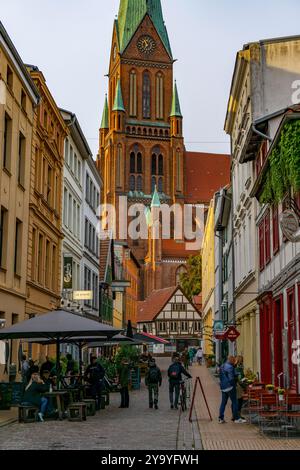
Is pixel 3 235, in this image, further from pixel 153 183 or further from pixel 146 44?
pixel 146 44

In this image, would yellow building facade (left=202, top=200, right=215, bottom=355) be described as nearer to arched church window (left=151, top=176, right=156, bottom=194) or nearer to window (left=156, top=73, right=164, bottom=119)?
arched church window (left=151, top=176, right=156, bottom=194)

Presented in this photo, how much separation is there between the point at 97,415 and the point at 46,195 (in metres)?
13.7

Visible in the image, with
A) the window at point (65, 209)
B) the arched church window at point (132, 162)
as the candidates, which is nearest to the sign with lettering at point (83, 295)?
the window at point (65, 209)

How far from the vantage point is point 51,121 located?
3112 cm

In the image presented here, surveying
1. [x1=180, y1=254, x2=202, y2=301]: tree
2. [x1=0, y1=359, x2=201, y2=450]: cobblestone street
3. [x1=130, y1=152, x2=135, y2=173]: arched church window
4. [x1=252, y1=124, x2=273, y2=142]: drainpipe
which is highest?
[x1=130, y1=152, x2=135, y2=173]: arched church window

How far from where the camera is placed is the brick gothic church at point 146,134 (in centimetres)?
10744

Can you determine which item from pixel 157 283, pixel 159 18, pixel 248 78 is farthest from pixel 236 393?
pixel 159 18

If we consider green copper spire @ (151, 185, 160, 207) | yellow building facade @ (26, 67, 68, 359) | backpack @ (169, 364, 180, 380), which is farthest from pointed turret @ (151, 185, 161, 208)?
backpack @ (169, 364, 180, 380)

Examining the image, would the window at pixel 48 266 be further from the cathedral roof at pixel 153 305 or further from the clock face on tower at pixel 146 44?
the clock face on tower at pixel 146 44

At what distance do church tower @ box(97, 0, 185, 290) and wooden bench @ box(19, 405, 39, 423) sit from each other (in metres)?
88.5

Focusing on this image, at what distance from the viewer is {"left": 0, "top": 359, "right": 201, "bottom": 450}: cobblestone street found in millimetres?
11844

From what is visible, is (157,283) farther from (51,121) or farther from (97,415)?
(97,415)

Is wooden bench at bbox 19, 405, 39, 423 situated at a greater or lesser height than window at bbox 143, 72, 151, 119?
lesser

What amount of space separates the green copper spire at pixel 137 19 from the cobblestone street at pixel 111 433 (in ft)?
331
